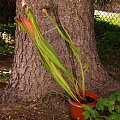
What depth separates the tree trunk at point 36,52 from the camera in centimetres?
311

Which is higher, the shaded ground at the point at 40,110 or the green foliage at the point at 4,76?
the green foliage at the point at 4,76

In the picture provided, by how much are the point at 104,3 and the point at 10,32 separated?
2014 mm

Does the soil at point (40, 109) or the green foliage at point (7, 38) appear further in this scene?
the green foliage at point (7, 38)

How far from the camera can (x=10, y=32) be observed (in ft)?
21.2

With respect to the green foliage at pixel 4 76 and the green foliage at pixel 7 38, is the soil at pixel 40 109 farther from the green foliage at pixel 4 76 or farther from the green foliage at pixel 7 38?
the green foliage at pixel 7 38

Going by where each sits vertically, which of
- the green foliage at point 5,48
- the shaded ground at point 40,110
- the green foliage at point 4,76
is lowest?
the shaded ground at point 40,110

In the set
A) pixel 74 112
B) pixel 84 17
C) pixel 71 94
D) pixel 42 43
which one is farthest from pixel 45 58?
pixel 84 17

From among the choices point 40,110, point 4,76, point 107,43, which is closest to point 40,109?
point 40,110

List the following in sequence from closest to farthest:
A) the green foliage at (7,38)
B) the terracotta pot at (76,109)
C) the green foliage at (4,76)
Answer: the terracotta pot at (76,109)
the green foliage at (4,76)
the green foliage at (7,38)

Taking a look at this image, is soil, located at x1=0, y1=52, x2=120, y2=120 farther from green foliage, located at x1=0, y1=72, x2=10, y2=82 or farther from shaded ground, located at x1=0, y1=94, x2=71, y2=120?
green foliage, located at x1=0, y1=72, x2=10, y2=82

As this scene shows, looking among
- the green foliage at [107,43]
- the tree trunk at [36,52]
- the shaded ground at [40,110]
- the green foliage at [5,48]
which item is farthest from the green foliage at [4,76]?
the green foliage at [107,43]

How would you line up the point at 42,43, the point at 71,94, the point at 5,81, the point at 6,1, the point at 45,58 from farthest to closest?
1. the point at 6,1
2. the point at 5,81
3. the point at 71,94
4. the point at 45,58
5. the point at 42,43

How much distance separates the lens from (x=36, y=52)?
3.14 metres

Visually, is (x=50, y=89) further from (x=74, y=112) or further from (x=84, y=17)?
(x=84, y=17)
